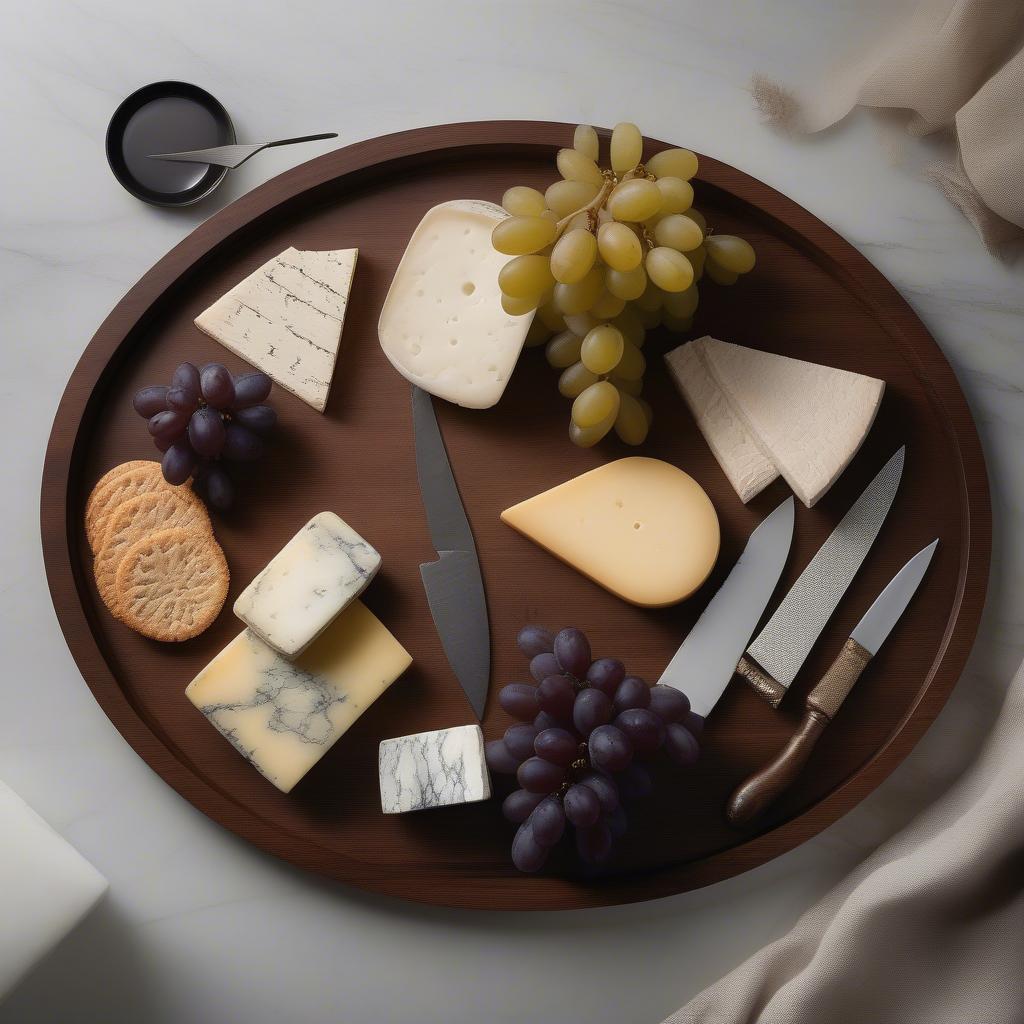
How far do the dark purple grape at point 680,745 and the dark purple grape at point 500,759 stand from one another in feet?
0.50

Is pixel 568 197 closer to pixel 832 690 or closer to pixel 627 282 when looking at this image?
pixel 627 282

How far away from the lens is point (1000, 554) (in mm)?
1126

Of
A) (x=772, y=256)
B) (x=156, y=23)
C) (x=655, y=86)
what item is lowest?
(x=772, y=256)

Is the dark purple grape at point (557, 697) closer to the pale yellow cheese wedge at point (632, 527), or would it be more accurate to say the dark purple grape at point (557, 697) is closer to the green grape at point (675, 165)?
the pale yellow cheese wedge at point (632, 527)

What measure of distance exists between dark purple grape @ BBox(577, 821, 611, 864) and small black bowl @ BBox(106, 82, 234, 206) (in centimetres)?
87

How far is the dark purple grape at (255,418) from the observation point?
41.1 inches

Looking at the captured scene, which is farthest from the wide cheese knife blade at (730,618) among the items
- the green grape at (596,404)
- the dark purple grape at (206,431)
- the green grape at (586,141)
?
the dark purple grape at (206,431)

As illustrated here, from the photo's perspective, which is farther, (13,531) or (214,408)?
(13,531)

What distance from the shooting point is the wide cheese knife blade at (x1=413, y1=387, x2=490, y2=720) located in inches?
42.1

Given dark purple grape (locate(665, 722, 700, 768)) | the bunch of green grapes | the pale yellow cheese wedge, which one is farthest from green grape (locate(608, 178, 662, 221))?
dark purple grape (locate(665, 722, 700, 768))

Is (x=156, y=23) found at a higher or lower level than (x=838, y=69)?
higher

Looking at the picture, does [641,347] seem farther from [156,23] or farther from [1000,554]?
[156,23]

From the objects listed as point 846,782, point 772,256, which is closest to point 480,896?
point 846,782

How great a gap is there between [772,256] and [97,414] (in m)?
0.83
